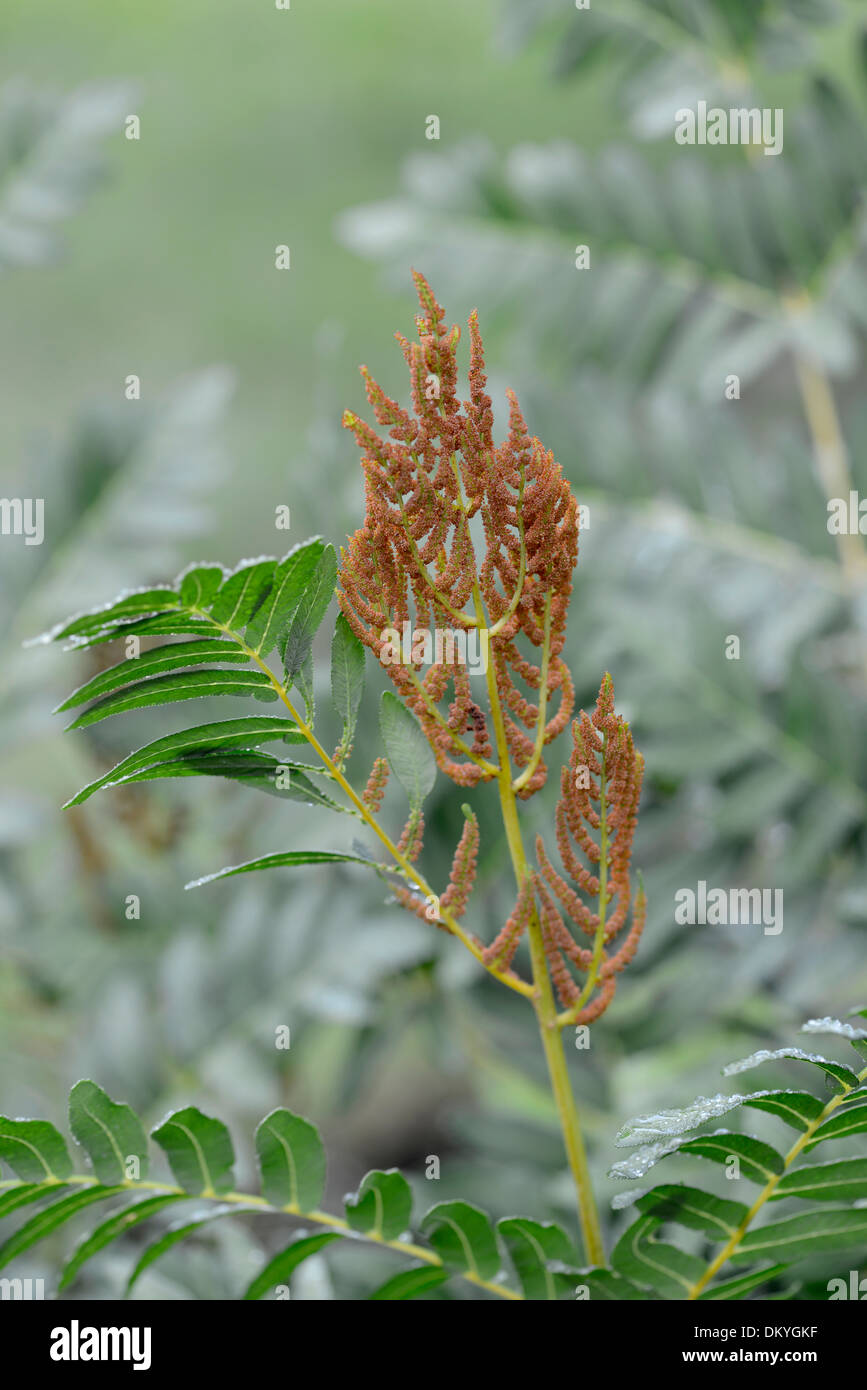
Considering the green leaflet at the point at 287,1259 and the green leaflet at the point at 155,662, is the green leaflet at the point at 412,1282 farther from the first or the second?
the green leaflet at the point at 155,662

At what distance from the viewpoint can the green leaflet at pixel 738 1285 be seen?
0.31 metres

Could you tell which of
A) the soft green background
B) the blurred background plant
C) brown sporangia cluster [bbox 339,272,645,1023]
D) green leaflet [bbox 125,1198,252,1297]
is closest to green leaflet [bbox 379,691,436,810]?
brown sporangia cluster [bbox 339,272,645,1023]

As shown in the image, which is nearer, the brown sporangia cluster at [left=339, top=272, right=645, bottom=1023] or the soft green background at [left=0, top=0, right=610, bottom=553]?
the brown sporangia cluster at [left=339, top=272, right=645, bottom=1023]

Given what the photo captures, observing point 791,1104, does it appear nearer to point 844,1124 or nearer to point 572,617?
point 844,1124

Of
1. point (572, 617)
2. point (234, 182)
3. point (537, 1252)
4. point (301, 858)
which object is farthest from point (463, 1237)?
point (234, 182)

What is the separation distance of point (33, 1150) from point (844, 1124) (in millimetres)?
190

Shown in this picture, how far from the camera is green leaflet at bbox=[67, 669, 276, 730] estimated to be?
25 centimetres

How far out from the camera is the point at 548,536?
26cm

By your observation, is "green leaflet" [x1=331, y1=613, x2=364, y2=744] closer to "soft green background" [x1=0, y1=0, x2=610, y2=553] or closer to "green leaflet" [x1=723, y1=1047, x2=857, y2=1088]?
"green leaflet" [x1=723, y1=1047, x2=857, y2=1088]

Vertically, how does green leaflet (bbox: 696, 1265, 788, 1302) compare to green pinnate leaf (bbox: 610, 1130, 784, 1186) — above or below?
below

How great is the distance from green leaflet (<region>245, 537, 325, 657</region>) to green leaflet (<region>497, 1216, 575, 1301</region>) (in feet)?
0.53

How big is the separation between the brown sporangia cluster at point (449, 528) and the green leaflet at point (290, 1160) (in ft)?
0.34
